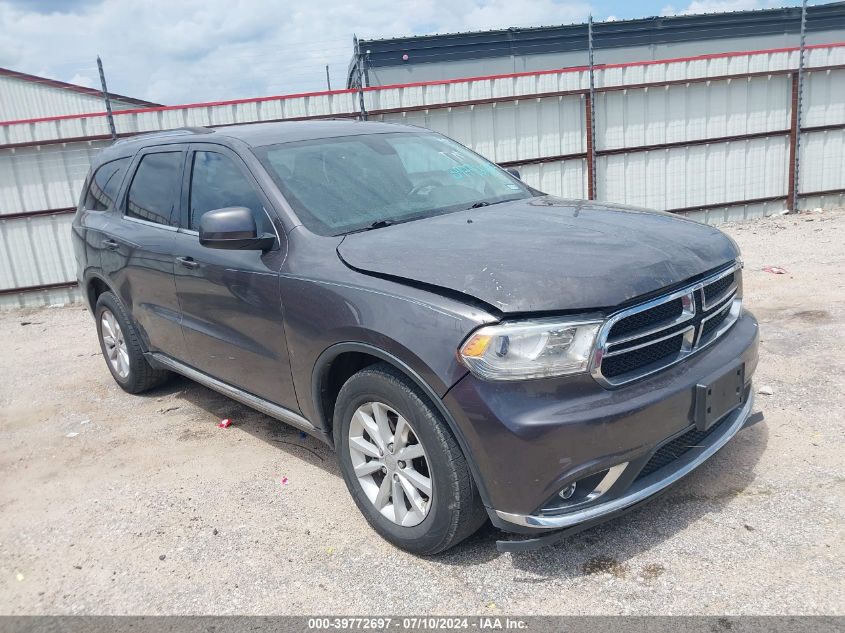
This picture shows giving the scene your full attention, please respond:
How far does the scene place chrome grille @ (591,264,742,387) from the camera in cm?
254

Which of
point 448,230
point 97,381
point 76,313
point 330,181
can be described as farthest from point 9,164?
point 448,230

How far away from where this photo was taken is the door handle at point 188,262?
393cm

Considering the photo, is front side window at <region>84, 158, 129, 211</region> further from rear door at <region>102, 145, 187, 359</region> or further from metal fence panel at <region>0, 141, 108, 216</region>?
metal fence panel at <region>0, 141, 108, 216</region>

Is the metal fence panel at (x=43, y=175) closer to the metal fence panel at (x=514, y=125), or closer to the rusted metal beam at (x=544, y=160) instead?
the metal fence panel at (x=514, y=125)

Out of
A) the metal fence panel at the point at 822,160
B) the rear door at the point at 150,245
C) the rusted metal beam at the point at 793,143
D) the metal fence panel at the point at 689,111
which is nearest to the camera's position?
the rear door at the point at 150,245

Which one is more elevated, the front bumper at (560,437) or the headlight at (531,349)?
the headlight at (531,349)

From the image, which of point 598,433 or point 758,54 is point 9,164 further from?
point 758,54

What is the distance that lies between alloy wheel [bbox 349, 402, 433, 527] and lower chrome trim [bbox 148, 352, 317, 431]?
0.41m

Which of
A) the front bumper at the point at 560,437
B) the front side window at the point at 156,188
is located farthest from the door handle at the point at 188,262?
the front bumper at the point at 560,437

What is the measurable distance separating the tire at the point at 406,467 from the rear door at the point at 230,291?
0.52 m

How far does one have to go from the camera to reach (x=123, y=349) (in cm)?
537

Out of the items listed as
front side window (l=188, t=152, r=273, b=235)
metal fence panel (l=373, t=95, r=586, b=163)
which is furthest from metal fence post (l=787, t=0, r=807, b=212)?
front side window (l=188, t=152, r=273, b=235)

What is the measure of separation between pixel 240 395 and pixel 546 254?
79.1 inches

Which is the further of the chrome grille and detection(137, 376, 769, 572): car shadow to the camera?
detection(137, 376, 769, 572): car shadow
